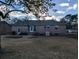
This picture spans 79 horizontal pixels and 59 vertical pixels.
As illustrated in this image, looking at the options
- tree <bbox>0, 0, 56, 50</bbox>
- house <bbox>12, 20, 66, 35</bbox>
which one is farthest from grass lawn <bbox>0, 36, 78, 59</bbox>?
tree <bbox>0, 0, 56, 50</bbox>

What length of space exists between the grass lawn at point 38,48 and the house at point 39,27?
0.07 m

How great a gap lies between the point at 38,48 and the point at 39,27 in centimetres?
24

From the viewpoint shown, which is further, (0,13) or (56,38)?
(0,13)

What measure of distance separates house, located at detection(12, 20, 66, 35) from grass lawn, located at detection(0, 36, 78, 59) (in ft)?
0.24

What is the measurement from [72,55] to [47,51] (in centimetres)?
27

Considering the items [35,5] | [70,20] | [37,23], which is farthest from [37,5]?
[70,20]

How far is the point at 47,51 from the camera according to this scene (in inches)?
74.3

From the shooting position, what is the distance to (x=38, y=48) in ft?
6.20

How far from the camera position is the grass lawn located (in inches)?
72.1

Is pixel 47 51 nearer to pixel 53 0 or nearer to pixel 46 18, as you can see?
pixel 46 18

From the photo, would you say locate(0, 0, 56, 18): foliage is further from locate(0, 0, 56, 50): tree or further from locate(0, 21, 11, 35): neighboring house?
locate(0, 21, 11, 35): neighboring house

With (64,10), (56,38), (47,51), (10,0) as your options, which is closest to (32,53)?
(47,51)

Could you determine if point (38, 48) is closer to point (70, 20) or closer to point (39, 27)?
point (39, 27)

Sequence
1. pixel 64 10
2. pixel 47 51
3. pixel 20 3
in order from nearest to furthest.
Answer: pixel 64 10 < pixel 47 51 < pixel 20 3
